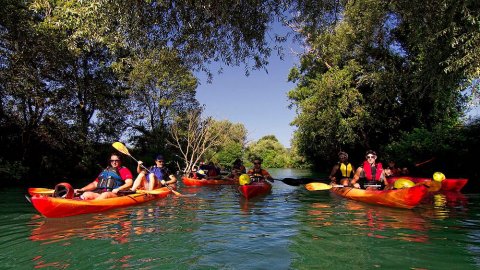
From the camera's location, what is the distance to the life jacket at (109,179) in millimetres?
9461

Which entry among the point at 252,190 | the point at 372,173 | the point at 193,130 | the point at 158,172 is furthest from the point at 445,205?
the point at 193,130

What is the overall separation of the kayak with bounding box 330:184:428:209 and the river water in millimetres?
187

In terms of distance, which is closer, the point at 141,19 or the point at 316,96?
the point at 141,19

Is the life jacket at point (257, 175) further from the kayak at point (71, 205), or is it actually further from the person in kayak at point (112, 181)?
the kayak at point (71, 205)

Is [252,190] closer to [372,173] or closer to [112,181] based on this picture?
[372,173]

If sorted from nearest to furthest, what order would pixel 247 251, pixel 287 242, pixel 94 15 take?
pixel 247 251 → pixel 287 242 → pixel 94 15

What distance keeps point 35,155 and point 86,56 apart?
21.4 feet

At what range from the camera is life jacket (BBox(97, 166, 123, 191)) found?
31.0 feet

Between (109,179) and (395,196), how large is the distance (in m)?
→ 7.20

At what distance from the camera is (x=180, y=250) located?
5152mm

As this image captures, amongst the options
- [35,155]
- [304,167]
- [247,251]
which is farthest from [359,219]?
[304,167]

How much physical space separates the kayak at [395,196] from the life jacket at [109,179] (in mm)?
6636

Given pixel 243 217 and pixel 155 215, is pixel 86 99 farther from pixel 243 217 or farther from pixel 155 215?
pixel 243 217

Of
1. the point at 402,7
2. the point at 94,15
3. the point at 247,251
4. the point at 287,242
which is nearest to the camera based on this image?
the point at 247,251
